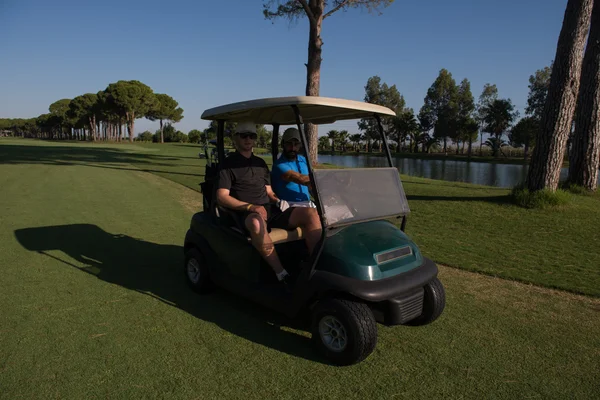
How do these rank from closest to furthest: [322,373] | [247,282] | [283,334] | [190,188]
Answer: [322,373] < [283,334] < [247,282] < [190,188]

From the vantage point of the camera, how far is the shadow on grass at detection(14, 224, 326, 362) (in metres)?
3.35

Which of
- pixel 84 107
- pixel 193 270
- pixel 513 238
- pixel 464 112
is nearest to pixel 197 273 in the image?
pixel 193 270

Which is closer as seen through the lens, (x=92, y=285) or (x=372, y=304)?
(x=372, y=304)

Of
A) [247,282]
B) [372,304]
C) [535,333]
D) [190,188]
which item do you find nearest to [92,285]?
[247,282]

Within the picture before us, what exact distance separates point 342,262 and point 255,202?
1333mm

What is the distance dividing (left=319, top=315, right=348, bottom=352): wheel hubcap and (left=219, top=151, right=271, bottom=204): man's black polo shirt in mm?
1448

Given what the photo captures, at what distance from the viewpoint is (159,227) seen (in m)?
7.02

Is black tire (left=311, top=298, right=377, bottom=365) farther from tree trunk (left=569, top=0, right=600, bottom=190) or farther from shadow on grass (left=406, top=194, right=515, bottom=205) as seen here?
tree trunk (left=569, top=0, right=600, bottom=190)

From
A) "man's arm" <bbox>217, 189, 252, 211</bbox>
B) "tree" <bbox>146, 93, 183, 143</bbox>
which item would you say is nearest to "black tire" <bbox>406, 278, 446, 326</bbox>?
"man's arm" <bbox>217, 189, 252, 211</bbox>

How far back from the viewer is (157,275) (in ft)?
15.3

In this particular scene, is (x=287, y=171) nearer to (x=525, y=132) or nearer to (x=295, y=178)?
(x=295, y=178)

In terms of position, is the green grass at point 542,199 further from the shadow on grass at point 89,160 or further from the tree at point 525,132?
the tree at point 525,132

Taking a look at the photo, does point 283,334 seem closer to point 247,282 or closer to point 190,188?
point 247,282

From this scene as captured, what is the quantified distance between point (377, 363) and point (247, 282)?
4.33 feet
